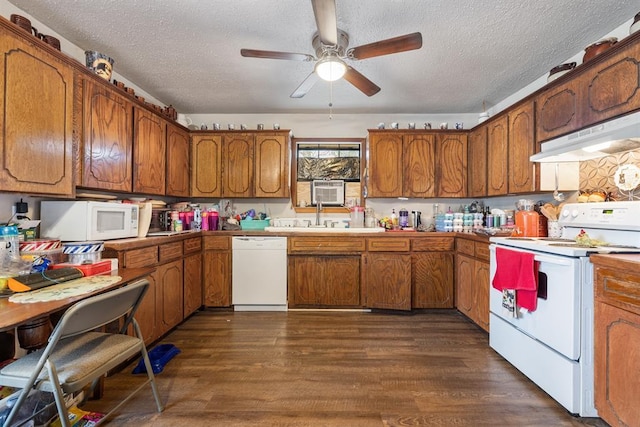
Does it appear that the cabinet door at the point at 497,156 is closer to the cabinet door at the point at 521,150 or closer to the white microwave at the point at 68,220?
the cabinet door at the point at 521,150

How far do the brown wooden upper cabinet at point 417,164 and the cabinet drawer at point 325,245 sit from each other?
752 millimetres

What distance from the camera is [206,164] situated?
3.45m

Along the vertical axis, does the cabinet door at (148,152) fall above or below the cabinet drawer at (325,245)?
above

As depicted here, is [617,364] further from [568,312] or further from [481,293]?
[481,293]

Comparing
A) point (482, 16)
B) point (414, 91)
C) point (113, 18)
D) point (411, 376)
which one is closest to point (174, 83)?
point (113, 18)

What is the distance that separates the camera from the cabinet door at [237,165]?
11.3 feet

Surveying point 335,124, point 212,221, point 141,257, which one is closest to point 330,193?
point 335,124

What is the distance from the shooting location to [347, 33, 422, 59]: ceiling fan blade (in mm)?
1611

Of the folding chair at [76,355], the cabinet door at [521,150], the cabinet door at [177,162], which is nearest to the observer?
the folding chair at [76,355]

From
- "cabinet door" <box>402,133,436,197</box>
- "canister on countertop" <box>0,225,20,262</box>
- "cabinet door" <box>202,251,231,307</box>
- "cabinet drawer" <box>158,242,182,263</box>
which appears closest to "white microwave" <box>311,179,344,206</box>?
"cabinet door" <box>402,133,436,197</box>

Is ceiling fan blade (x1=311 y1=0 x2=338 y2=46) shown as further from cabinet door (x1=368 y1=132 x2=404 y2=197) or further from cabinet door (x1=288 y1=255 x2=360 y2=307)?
cabinet door (x1=288 y1=255 x2=360 y2=307)

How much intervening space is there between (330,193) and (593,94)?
8.39ft

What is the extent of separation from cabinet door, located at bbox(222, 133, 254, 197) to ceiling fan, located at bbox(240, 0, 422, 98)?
141cm

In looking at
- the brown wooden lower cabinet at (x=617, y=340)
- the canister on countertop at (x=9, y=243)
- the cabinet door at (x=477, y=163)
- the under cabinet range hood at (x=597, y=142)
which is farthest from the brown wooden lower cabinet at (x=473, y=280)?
the canister on countertop at (x=9, y=243)
